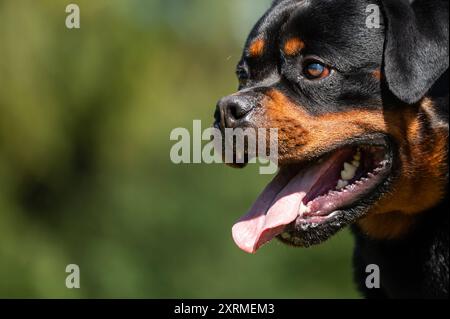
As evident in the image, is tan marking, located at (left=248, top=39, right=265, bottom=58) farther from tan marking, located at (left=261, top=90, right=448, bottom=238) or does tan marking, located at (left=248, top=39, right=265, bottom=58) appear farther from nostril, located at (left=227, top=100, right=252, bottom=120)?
nostril, located at (left=227, top=100, right=252, bottom=120)

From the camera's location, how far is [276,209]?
348 cm

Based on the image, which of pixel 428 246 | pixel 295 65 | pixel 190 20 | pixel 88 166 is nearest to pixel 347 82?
pixel 295 65

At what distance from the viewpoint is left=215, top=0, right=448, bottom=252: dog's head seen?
3418mm

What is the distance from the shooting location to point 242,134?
3379mm

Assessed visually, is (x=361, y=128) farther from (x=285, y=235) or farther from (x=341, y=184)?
(x=285, y=235)

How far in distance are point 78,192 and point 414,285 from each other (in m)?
5.20

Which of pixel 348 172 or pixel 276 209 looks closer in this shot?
pixel 276 209

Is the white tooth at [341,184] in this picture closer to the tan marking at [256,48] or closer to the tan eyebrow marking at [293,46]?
the tan eyebrow marking at [293,46]

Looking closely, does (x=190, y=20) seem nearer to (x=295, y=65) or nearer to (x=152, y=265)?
(x=152, y=265)

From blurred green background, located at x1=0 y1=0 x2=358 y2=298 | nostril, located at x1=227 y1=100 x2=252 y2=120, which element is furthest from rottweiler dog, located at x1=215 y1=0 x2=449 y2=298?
blurred green background, located at x1=0 y1=0 x2=358 y2=298

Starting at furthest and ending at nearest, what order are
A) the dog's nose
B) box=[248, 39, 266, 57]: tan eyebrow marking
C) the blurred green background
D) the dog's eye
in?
the blurred green background < box=[248, 39, 266, 57]: tan eyebrow marking < the dog's eye < the dog's nose

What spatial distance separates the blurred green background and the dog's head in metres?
4.14

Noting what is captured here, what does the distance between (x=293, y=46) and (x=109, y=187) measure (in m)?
4.79

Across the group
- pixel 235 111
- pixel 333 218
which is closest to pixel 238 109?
pixel 235 111
